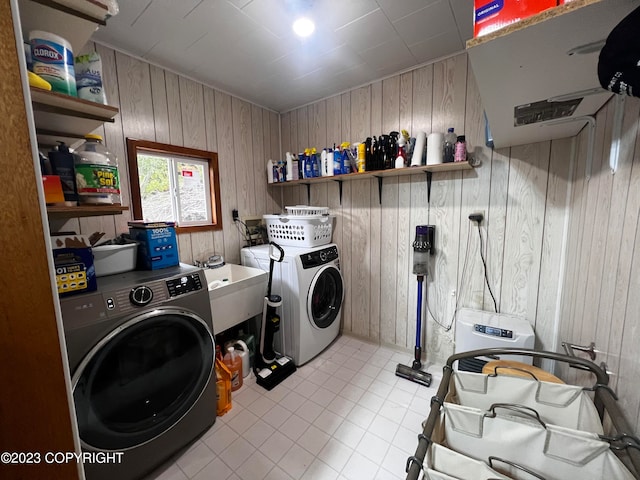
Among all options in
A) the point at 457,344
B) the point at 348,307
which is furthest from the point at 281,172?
the point at 457,344

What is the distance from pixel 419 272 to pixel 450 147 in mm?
981

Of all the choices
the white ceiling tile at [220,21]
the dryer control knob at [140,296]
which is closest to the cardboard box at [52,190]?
the dryer control knob at [140,296]

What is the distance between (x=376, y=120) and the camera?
229 centimetres

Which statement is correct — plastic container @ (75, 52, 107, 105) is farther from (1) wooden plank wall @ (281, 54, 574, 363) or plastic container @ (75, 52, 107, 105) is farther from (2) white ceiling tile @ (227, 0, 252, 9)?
(1) wooden plank wall @ (281, 54, 574, 363)

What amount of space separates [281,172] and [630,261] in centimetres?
247

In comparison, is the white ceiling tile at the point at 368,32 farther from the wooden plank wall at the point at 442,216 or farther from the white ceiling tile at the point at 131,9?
the white ceiling tile at the point at 131,9

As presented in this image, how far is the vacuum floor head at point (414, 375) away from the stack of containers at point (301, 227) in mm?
1270

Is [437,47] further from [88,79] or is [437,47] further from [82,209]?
[82,209]

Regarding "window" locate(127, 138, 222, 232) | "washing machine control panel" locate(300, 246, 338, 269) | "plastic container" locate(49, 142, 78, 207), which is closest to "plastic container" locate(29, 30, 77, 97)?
"plastic container" locate(49, 142, 78, 207)

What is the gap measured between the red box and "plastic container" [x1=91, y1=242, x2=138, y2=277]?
68.4 inches

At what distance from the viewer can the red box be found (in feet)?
1.81

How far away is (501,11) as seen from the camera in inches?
23.1

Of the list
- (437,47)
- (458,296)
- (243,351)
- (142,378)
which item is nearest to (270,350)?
(243,351)

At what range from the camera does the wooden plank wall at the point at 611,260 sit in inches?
28.2
